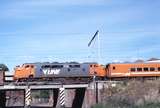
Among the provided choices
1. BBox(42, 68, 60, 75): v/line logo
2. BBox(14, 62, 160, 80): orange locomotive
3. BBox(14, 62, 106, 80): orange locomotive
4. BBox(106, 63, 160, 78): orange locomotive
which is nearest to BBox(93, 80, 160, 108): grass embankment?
BBox(106, 63, 160, 78): orange locomotive

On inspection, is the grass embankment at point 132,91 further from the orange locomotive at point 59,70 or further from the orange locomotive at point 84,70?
the orange locomotive at point 59,70

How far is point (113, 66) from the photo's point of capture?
233ft

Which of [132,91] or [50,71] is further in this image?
[50,71]

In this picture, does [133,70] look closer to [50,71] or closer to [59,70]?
[59,70]

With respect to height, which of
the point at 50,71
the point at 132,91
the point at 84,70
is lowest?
the point at 132,91

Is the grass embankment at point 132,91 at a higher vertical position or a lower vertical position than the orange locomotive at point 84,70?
lower

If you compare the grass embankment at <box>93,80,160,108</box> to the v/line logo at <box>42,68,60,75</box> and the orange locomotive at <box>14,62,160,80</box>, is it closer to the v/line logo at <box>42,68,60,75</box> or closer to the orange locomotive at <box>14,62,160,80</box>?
Answer: the orange locomotive at <box>14,62,160,80</box>

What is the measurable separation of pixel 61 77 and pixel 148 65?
549 inches

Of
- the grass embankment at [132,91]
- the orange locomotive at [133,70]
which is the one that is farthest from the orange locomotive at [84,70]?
the grass embankment at [132,91]

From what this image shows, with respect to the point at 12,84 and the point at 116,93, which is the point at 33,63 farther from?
the point at 116,93

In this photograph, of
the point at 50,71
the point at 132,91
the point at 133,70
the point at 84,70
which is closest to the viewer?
the point at 132,91

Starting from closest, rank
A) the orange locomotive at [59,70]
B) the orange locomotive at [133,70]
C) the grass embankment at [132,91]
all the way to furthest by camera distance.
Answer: the grass embankment at [132,91] → the orange locomotive at [59,70] → the orange locomotive at [133,70]

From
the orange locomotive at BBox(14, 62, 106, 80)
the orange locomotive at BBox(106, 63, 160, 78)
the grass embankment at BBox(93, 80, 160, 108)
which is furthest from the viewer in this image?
the orange locomotive at BBox(106, 63, 160, 78)

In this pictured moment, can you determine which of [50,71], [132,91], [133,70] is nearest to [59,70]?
[50,71]
